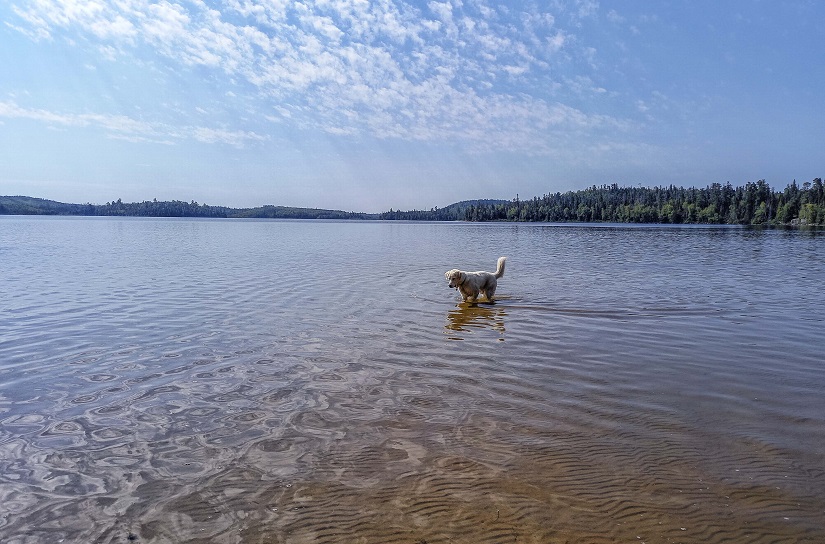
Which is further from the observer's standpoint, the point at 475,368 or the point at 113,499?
the point at 475,368

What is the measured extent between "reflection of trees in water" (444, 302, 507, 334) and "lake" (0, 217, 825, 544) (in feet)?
0.52

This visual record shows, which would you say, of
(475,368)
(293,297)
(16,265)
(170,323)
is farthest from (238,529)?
(16,265)

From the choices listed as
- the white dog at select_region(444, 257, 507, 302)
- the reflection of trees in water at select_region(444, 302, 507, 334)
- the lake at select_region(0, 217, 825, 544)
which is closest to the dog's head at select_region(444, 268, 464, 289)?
the white dog at select_region(444, 257, 507, 302)

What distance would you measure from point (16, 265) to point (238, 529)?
107 feet

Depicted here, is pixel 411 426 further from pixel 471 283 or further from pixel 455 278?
pixel 471 283

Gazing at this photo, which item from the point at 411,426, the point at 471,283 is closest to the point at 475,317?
the point at 471,283

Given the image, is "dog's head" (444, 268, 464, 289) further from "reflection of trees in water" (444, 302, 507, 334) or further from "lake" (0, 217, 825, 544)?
"lake" (0, 217, 825, 544)

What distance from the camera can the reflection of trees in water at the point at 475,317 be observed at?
14.5 m

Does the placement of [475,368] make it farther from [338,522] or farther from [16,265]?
[16,265]

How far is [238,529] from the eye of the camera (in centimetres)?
494

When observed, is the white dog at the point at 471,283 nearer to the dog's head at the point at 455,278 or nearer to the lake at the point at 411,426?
the dog's head at the point at 455,278

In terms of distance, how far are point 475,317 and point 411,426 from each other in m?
8.83

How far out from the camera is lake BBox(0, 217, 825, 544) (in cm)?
509

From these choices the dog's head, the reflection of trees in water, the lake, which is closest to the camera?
the lake
